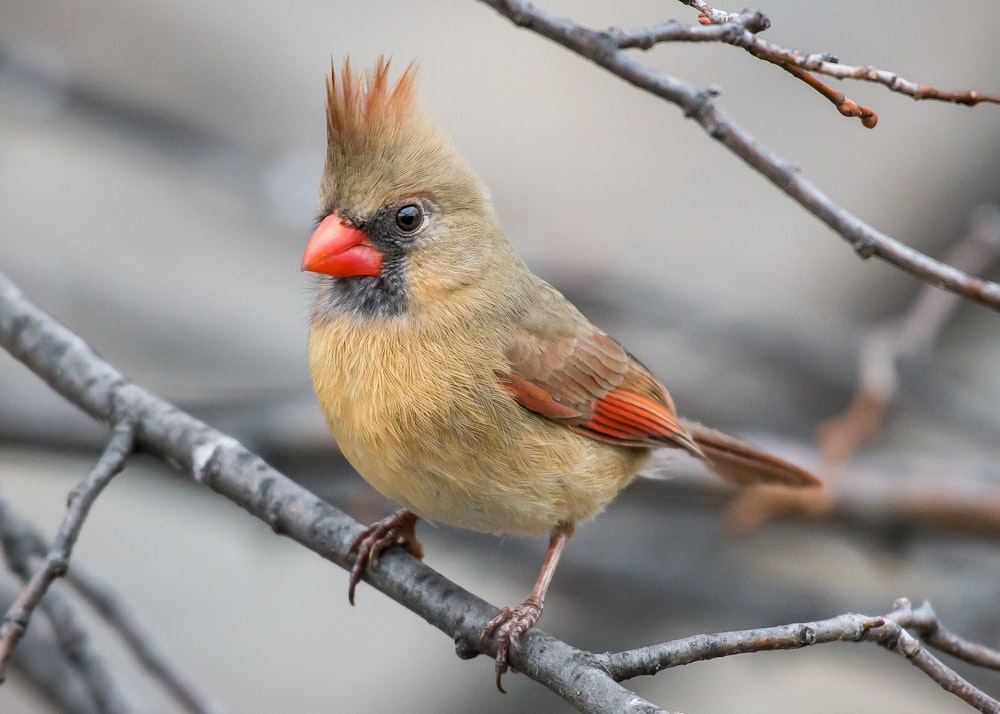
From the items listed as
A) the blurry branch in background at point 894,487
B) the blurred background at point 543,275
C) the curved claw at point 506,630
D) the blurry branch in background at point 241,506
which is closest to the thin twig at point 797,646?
the blurry branch in background at point 241,506

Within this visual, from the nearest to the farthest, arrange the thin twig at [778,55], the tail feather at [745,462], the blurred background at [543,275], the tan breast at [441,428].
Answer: the thin twig at [778,55]
the tan breast at [441,428]
the tail feather at [745,462]
the blurred background at [543,275]

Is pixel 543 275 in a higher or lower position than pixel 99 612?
higher

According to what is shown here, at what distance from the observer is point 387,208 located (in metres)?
2.72

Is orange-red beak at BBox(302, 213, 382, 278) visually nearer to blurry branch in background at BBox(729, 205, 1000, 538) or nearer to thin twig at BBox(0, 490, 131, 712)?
thin twig at BBox(0, 490, 131, 712)

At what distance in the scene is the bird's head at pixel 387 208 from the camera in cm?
264

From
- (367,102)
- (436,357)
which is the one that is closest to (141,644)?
(436,357)

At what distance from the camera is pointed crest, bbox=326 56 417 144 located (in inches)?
103

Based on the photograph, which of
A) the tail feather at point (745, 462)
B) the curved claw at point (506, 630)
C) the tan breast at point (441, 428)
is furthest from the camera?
the tail feather at point (745, 462)

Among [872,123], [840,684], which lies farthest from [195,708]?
[840,684]

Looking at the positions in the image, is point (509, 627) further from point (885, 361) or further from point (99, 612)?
point (885, 361)

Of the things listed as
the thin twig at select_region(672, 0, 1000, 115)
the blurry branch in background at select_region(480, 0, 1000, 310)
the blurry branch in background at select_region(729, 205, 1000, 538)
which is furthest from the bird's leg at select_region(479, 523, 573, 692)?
the blurry branch in background at select_region(729, 205, 1000, 538)

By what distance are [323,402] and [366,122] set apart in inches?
24.9

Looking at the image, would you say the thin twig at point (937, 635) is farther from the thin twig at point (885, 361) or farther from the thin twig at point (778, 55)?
the thin twig at point (885, 361)

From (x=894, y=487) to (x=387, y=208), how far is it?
6.98ft
